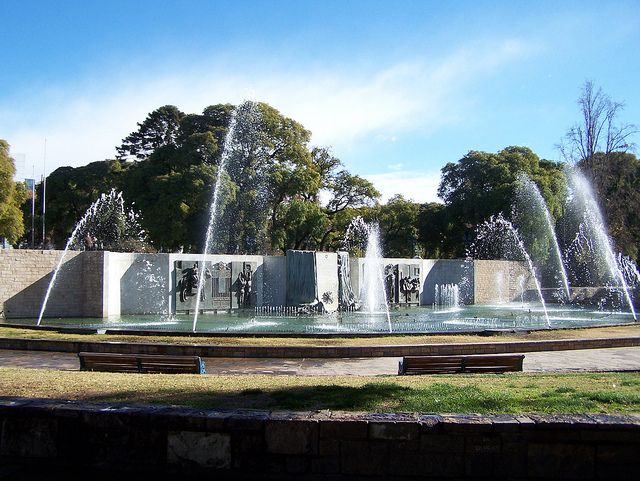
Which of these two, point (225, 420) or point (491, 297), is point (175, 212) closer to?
point (491, 297)

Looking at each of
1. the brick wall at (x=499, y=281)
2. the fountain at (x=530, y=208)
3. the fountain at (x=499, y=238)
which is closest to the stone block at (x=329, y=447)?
the brick wall at (x=499, y=281)

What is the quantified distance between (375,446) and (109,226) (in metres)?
39.7

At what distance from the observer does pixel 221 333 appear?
594 inches

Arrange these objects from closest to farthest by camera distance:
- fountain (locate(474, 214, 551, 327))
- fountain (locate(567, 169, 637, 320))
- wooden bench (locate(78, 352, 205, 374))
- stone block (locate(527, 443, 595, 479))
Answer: stone block (locate(527, 443, 595, 479)) < wooden bench (locate(78, 352, 205, 374)) < fountain (locate(567, 169, 637, 320)) < fountain (locate(474, 214, 551, 327))

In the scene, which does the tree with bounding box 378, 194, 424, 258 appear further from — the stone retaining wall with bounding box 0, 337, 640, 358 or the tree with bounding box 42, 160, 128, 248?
the stone retaining wall with bounding box 0, 337, 640, 358

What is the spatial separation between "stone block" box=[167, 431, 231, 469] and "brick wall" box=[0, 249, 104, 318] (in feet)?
58.6

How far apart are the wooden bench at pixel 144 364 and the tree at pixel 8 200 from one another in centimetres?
2625

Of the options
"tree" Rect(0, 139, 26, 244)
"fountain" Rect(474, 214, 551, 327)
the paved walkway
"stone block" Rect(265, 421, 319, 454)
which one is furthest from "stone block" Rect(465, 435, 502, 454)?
"fountain" Rect(474, 214, 551, 327)

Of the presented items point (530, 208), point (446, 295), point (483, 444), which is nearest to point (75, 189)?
point (446, 295)

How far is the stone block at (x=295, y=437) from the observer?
449cm

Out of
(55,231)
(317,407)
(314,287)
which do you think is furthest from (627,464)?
(55,231)

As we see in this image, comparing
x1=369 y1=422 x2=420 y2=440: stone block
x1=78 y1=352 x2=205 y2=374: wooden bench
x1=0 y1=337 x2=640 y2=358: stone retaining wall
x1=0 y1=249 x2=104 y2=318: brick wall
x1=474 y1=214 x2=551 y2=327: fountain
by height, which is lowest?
x1=0 y1=337 x2=640 y2=358: stone retaining wall

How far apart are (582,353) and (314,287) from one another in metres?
12.2

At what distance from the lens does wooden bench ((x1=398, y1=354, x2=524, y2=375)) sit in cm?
967
